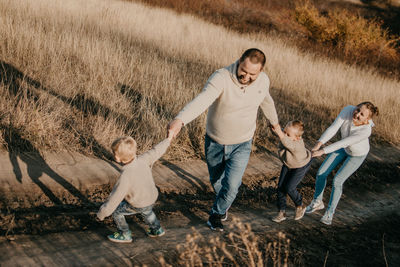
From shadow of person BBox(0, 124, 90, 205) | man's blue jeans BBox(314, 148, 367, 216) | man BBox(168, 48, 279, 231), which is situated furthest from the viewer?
man's blue jeans BBox(314, 148, 367, 216)

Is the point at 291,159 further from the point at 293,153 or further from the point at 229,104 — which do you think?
the point at 229,104

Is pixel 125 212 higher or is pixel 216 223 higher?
pixel 125 212

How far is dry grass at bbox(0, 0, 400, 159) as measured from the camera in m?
5.07

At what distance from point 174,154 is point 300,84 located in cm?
606

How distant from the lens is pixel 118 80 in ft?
22.0

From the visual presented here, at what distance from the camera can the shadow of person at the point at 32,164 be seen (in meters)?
4.04

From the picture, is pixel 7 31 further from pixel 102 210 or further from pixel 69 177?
pixel 102 210

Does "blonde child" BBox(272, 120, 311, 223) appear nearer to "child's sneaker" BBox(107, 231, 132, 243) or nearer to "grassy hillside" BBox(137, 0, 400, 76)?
"child's sneaker" BBox(107, 231, 132, 243)

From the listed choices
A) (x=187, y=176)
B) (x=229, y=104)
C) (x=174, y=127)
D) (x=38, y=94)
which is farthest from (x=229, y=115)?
Result: (x=38, y=94)

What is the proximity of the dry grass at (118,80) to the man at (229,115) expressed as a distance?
1798 mm

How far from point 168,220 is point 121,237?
2.42 ft

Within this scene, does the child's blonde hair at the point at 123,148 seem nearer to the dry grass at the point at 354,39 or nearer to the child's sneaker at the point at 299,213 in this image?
the child's sneaker at the point at 299,213

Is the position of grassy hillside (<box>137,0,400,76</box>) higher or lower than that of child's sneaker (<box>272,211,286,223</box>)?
higher

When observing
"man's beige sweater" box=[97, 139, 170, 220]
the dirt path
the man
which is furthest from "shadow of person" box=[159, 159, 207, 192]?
"man's beige sweater" box=[97, 139, 170, 220]
